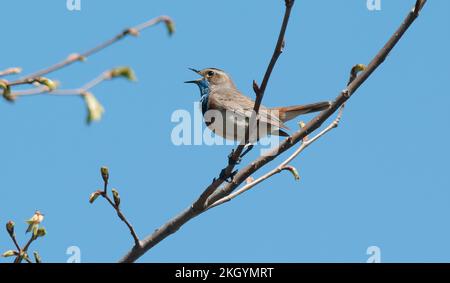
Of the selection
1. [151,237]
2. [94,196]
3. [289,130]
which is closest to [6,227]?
[94,196]

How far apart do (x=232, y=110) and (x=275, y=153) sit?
487cm

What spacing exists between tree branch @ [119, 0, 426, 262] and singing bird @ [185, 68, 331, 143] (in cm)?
225

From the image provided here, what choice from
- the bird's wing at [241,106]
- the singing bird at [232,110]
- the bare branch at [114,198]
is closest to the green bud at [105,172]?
the bare branch at [114,198]

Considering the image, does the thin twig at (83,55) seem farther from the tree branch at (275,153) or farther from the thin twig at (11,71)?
the tree branch at (275,153)

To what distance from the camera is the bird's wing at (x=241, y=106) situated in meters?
8.48

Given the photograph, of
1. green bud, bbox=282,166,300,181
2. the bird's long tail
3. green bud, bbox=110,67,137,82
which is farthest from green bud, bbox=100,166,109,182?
the bird's long tail

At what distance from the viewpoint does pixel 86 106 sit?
6.63 ft

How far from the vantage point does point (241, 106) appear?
9.77m

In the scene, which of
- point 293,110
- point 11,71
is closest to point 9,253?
point 11,71

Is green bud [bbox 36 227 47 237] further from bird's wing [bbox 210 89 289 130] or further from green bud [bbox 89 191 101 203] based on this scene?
bird's wing [bbox 210 89 289 130]

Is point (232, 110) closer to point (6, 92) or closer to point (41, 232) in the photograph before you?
point (41, 232)
